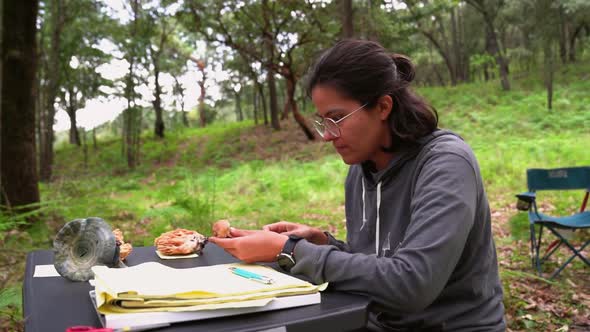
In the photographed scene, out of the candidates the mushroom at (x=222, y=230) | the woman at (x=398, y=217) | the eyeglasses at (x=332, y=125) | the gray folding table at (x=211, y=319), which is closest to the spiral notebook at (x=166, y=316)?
the gray folding table at (x=211, y=319)

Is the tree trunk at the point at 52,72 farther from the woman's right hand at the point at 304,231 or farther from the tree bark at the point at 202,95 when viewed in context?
the tree bark at the point at 202,95

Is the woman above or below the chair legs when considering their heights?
above

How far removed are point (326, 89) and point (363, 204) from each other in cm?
46

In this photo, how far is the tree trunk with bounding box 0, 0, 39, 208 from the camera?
200 inches

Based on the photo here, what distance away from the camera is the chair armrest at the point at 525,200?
14.1ft

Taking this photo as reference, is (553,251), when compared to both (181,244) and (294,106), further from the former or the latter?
(294,106)

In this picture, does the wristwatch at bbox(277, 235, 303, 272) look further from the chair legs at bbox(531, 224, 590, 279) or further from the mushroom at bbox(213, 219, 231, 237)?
the chair legs at bbox(531, 224, 590, 279)

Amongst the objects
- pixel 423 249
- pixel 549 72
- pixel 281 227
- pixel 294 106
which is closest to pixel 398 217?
pixel 423 249

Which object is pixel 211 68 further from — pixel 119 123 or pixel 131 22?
pixel 131 22

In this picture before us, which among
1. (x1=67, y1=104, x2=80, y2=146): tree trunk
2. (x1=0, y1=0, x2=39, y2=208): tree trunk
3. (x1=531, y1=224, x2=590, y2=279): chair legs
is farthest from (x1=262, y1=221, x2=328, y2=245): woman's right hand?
(x1=67, y1=104, x2=80, y2=146): tree trunk

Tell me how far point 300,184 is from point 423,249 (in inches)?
315

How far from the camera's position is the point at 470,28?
2853cm

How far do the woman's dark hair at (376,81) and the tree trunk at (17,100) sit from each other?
469cm

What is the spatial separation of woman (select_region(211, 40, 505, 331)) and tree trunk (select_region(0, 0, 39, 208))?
15.1 feet
